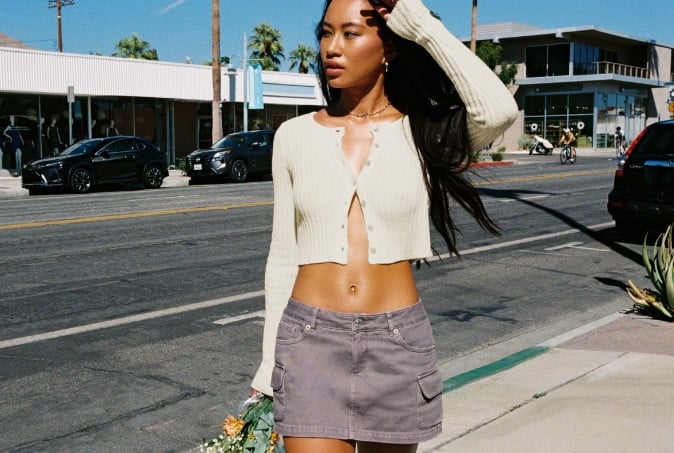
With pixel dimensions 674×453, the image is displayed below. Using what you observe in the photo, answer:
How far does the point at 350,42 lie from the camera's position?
8.23ft

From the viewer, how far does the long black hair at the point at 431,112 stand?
2555 millimetres

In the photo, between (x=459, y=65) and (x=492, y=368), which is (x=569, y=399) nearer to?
(x=492, y=368)

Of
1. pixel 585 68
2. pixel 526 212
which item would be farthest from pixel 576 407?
pixel 585 68

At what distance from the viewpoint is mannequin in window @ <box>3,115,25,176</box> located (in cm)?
2948

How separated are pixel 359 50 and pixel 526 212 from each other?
566 inches

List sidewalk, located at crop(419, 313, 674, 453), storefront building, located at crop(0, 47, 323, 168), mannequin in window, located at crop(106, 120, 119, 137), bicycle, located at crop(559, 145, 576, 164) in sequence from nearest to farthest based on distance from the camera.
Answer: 1. sidewalk, located at crop(419, 313, 674, 453)
2. storefront building, located at crop(0, 47, 323, 168)
3. mannequin in window, located at crop(106, 120, 119, 137)
4. bicycle, located at crop(559, 145, 576, 164)

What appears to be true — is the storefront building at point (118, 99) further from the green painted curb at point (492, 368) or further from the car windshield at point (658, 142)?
the green painted curb at point (492, 368)

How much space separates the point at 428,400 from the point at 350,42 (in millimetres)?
1069

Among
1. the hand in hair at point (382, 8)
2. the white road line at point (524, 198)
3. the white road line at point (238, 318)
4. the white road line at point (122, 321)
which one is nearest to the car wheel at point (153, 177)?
the white road line at point (524, 198)

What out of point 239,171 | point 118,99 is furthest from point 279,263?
point 118,99

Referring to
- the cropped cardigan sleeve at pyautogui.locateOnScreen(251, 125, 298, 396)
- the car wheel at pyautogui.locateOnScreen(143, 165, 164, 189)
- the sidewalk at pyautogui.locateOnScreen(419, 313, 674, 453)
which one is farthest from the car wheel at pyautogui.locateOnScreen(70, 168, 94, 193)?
the cropped cardigan sleeve at pyautogui.locateOnScreen(251, 125, 298, 396)

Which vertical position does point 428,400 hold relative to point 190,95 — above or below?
below

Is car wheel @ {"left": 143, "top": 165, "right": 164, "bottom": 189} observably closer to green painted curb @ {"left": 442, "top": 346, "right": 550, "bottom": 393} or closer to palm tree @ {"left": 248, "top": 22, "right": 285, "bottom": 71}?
green painted curb @ {"left": 442, "top": 346, "right": 550, "bottom": 393}

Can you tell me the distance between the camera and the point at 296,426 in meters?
2.40
